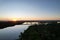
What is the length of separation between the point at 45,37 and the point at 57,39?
1.40m

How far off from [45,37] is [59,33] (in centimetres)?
309

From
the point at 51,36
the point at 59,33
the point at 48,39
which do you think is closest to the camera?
the point at 48,39

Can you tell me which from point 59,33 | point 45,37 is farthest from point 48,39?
point 59,33

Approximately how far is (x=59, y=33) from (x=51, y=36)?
2.16 metres

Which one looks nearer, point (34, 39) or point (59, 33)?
point (34, 39)

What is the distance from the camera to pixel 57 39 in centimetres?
1389

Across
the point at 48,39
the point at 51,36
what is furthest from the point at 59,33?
the point at 48,39

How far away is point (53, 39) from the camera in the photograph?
14016 mm

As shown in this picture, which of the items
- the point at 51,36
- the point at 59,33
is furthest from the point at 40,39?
the point at 59,33

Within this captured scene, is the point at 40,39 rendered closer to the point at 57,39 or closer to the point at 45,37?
the point at 45,37

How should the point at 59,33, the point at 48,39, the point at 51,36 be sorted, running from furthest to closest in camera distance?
the point at 59,33 < the point at 51,36 < the point at 48,39

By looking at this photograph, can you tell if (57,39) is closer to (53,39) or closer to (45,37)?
(53,39)

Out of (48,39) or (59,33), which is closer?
(48,39)

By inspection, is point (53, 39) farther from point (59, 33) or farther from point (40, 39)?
point (59, 33)
